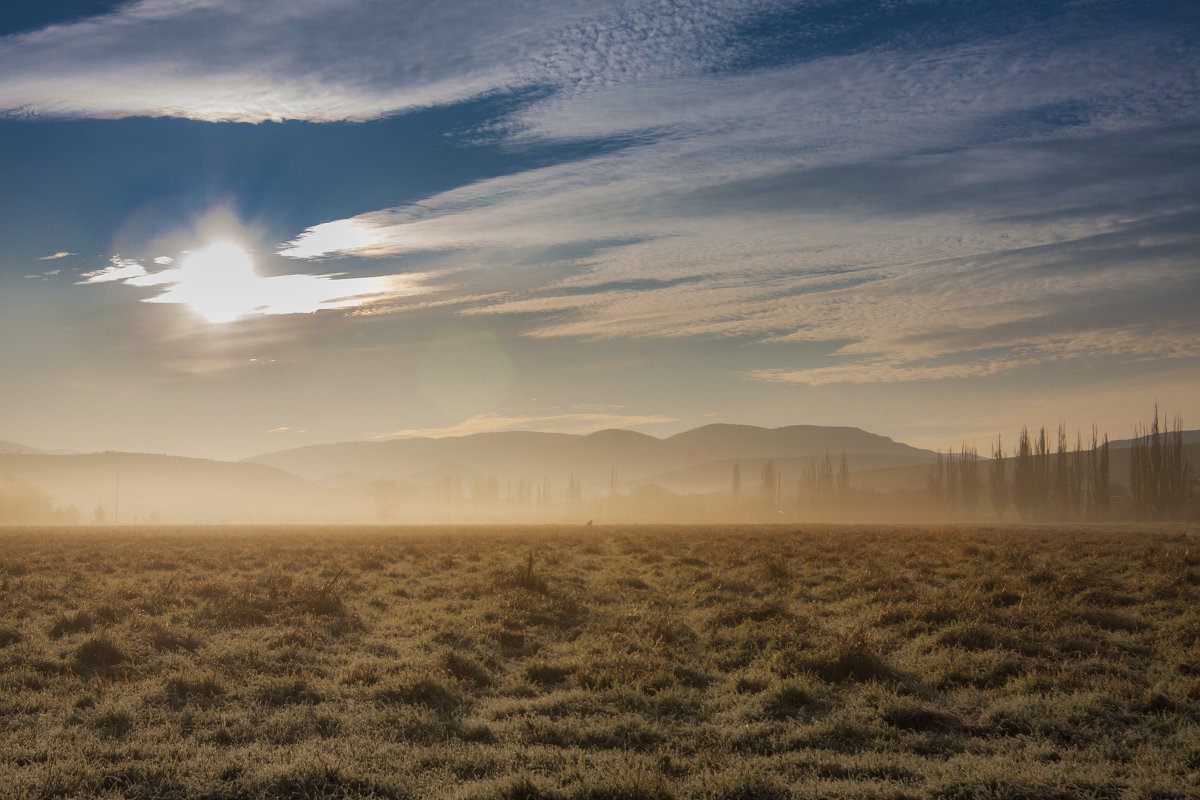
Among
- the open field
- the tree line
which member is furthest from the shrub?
the tree line

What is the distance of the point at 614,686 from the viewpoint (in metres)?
11.0

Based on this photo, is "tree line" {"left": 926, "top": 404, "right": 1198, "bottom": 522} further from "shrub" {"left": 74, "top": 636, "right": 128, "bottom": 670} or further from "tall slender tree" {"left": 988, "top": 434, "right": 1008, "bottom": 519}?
"shrub" {"left": 74, "top": 636, "right": 128, "bottom": 670}

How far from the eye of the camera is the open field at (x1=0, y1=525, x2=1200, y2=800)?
7668 mm

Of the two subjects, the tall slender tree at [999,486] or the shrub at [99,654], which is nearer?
the shrub at [99,654]

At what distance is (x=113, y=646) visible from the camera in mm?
13109

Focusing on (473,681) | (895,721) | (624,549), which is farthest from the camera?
(624,549)

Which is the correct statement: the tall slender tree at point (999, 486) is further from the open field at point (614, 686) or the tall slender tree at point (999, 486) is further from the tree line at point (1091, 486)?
the open field at point (614, 686)

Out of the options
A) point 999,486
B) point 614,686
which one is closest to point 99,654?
point 614,686

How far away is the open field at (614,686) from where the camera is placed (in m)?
7.67

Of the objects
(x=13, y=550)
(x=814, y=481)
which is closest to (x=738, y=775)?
(x=13, y=550)

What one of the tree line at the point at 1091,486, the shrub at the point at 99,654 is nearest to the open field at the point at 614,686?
the shrub at the point at 99,654

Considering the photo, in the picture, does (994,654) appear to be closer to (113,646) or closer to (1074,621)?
(1074,621)

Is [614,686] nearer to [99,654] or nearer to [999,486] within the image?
[99,654]

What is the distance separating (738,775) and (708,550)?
2360cm
